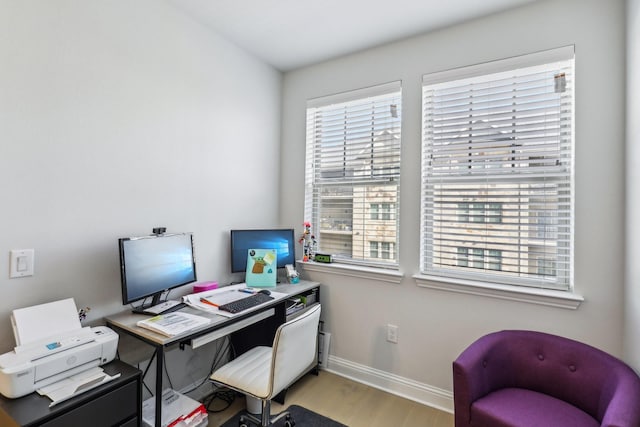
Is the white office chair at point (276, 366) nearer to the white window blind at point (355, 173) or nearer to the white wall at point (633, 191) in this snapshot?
the white window blind at point (355, 173)

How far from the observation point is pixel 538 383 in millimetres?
1658

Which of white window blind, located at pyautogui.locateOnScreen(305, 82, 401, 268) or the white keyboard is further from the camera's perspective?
white window blind, located at pyautogui.locateOnScreen(305, 82, 401, 268)

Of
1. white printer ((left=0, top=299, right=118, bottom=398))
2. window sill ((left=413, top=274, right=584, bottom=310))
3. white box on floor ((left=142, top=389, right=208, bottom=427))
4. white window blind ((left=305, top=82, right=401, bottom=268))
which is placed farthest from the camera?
white window blind ((left=305, top=82, right=401, bottom=268))

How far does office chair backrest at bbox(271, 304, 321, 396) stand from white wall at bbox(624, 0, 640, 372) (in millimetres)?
1614

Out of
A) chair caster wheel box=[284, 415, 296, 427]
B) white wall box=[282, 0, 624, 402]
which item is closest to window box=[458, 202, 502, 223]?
white wall box=[282, 0, 624, 402]

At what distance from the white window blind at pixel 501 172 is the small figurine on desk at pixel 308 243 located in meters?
0.99

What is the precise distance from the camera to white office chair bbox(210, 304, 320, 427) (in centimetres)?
152

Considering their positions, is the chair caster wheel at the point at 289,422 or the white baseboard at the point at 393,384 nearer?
the chair caster wheel at the point at 289,422

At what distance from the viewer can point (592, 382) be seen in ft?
4.99

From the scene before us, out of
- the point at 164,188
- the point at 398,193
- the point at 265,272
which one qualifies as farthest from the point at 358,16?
the point at 265,272

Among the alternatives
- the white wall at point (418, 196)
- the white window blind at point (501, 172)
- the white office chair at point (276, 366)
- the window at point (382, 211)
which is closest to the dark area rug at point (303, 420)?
the white office chair at point (276, 366)

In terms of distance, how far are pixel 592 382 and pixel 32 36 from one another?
10.5ft

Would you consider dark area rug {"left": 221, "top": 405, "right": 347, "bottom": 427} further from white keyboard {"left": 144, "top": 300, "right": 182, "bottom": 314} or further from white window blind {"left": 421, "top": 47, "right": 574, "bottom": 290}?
white window blind {"left": 421, "top": 47, "right": 574, "bottom": 290}

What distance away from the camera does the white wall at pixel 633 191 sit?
5.01ft
